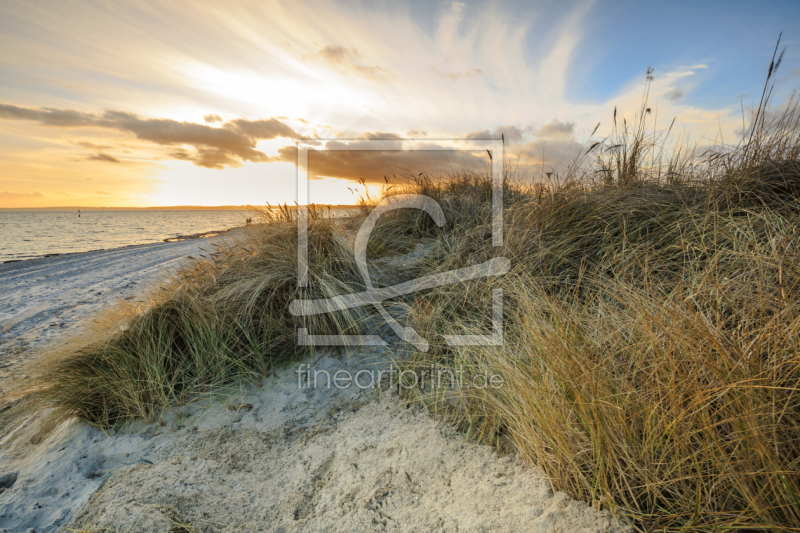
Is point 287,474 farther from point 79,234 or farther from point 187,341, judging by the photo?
point 79,234

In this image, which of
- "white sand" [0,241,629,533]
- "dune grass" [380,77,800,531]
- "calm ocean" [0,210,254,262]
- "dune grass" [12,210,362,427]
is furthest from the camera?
"calm ocean" [0,210,254,262]

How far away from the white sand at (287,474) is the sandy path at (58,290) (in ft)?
6.39

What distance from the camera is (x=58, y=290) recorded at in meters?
7.30

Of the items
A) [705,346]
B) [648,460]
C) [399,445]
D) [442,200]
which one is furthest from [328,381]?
[442,200]

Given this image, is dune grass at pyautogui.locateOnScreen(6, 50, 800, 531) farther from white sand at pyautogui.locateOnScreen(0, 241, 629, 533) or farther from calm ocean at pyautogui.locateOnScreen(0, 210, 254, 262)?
calm ocean at pyautogui.locateOnScreen(0, 210, 254, 262)

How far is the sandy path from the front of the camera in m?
4.67

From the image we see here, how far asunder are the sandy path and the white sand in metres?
Result: 1.95

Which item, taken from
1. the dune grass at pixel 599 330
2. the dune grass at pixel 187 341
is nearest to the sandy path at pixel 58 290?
the dune grass at pixel 187 341

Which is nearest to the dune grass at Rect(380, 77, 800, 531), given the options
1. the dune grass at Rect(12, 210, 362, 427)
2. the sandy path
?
the dune grass at Rect(12, 210, 362, 427)

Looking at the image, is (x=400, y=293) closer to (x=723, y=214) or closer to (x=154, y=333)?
(x=154, y=333)

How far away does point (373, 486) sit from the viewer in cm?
187

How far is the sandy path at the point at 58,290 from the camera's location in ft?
15.3

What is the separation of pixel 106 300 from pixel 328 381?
6060 millimetres

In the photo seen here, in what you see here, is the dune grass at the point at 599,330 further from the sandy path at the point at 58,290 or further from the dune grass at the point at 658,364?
the sandy path at the point at 58,290
